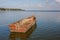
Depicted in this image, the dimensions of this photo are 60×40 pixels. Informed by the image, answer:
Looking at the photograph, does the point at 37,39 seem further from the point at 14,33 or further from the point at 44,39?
the point at 14,33

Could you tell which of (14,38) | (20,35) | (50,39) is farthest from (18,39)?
(50,39)

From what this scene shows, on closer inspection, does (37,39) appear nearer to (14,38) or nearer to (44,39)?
(44,39)

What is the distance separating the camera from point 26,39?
28.2 m

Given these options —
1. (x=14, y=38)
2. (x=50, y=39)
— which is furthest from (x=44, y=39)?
(x=14, y=38)

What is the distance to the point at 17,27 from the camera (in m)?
31.6

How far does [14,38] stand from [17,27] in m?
3.15

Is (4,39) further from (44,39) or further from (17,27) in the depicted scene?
(44,39)

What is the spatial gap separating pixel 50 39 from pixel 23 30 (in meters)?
6.34

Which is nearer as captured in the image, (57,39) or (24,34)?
(57,39)

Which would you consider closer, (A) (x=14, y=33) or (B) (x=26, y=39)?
(B) (x=26, y=39)

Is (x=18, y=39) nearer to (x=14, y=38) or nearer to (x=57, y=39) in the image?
(x=14, y=38)

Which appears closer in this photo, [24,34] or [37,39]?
[37,39]

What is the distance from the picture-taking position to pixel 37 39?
90.8 feet

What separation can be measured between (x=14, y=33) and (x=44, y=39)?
7231mm
